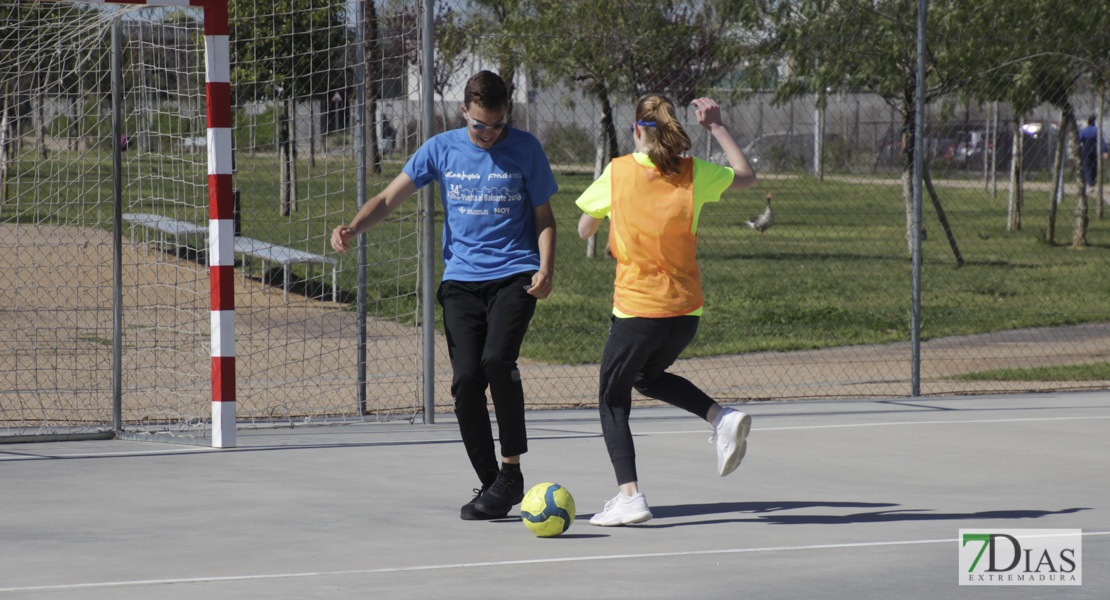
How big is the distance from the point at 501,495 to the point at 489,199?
1292mm

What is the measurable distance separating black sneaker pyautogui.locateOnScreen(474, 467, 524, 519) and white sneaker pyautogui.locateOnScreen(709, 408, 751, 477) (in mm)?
900

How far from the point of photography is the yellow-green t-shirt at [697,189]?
5.59 meters

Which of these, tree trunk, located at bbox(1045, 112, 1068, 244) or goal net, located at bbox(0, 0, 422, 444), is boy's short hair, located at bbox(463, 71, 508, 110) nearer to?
goal net, located at bbox(0, 0, 422, 444)

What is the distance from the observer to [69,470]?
22.9ft

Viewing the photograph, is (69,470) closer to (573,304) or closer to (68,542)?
(68,542)

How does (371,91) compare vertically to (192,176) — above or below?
above

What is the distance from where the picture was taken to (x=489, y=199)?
228 inches

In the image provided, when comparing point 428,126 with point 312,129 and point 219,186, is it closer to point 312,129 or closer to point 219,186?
point 312,129

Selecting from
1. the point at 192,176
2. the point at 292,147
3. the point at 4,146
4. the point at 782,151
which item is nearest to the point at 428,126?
the point at 292,147

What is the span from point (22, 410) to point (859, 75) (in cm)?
699

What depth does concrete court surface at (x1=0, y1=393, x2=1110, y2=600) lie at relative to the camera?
→ 4645 mm

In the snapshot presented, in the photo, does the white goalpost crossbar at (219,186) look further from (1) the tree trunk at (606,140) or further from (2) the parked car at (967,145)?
(2) the parked car at (967,145)

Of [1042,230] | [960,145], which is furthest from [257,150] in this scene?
[1042,230]

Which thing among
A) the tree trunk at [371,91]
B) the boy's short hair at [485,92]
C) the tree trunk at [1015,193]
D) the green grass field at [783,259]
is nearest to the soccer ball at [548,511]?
the boy's short hair at [485,92]
